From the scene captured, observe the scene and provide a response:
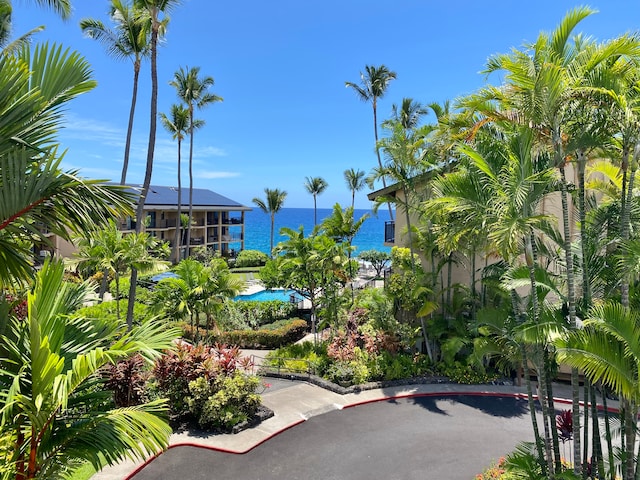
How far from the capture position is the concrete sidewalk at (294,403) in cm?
1088

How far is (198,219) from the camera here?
5441 cm

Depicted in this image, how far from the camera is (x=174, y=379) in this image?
40.4 ft

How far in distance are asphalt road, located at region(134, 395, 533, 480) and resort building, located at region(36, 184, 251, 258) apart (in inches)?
1373

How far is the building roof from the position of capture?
47.5m

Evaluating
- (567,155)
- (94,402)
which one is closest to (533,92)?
(567,155)

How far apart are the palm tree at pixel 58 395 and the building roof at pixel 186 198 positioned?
42634mm

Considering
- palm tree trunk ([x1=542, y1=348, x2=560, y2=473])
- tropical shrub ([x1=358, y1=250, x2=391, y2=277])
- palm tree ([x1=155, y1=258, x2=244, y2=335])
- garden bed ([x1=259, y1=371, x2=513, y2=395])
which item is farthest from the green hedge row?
tropical shrub ([x1=358, y1=250, x2=391, y2=277])

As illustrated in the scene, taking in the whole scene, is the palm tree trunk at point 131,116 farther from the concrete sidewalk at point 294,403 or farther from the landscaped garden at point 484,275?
the concrete sidewalk at point 294,403

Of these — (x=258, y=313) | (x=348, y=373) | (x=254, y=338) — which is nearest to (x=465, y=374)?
(x=348, y=373)

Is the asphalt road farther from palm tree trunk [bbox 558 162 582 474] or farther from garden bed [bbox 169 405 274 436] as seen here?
palm tree trunk [bbox 558 162 582 474]

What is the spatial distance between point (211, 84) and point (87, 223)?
3613cm

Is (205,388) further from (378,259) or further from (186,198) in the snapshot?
(186,198)

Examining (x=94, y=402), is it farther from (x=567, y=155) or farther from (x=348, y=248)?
(x=348, y=248)

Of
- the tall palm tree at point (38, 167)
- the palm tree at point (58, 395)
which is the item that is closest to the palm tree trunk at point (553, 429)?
the palm tree at point (58, 395)
